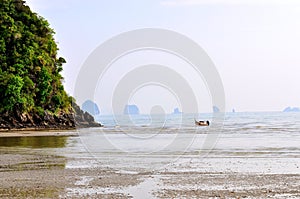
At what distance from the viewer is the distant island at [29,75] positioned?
216 ft

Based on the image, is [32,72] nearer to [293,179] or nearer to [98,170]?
[98,170]

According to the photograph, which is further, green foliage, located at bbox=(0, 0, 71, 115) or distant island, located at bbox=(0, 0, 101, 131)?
green foliage, located at bbox=(0, 0, 71, 115)

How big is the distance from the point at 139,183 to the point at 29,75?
5823cm

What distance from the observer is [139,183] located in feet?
52.9

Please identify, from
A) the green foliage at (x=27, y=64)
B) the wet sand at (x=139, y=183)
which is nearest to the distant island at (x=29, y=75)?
the green foliage at (x=27, y=64)

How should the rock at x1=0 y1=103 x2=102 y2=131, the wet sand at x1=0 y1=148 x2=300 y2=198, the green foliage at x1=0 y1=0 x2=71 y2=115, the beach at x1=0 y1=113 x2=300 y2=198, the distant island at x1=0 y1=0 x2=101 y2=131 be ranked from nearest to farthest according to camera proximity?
1. the wet sand at x1=0 y1=148 x2=300 y2=198
2. the beach at x1=0 y1=113 x2=300 y2=198
3. the rock at x1=0 y1=103 x2=102 y2=131
4. the distant island at x1=0 y1=0 x2=101 y2=131
5. the green foliage at x1=0 y1=0 x2=71 y2=115

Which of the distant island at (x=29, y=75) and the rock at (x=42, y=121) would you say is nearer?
the rock at (x=42, y=121)

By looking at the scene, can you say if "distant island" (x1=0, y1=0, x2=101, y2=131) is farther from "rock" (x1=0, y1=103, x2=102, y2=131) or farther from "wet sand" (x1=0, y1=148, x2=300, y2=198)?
"wet sand" (x1=0, y1=148, x2=300, y2=198)

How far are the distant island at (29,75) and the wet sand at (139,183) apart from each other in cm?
4663

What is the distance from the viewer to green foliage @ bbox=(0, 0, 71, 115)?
218 feet

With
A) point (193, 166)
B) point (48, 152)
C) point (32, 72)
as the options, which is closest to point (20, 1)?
point (32, 72)

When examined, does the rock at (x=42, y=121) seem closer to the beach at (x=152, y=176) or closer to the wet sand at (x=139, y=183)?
the beach at (x=152, y=176)

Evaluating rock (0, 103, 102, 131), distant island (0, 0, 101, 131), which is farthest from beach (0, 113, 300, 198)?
distant island (0, 0, 101, 131)

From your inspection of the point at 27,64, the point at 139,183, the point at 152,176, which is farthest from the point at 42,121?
the point at 139,183
